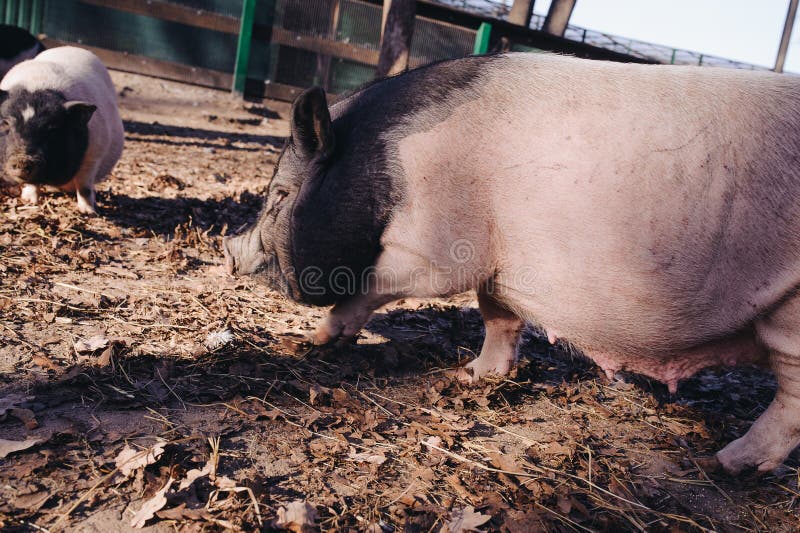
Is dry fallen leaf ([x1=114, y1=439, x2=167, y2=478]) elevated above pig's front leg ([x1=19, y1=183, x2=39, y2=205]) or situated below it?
below

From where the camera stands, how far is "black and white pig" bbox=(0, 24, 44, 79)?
8469 mm

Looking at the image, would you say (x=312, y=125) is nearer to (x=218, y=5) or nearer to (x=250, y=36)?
(x=250, y=36)

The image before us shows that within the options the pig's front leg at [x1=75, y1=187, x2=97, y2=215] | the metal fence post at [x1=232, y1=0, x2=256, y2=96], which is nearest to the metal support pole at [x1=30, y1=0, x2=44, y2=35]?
the metal fence post at [x1=232, y1=0, x2=256, y2=96]

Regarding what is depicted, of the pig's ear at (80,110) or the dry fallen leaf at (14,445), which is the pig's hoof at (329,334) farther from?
the pig's ear at (80,110)

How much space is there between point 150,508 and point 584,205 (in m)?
1.98

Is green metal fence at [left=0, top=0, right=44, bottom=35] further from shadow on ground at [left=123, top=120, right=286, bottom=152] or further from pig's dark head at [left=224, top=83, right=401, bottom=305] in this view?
pig's dark head at [left=224, top=83, right=401, bottom=305]

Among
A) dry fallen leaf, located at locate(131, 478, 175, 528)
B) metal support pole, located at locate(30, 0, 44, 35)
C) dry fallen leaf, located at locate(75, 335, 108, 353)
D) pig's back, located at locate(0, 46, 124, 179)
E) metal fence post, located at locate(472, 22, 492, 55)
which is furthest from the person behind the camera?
metal fence post, located at locate(472, 22, 492, 55)

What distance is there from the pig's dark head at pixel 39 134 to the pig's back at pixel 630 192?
3.59m

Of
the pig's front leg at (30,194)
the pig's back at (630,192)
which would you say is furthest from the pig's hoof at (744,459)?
the pig's front leg at (30,194)

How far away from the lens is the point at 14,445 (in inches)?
90.6

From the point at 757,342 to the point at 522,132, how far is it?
4.55ft

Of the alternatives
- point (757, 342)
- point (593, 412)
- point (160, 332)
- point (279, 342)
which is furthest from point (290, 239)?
point (757, 342)

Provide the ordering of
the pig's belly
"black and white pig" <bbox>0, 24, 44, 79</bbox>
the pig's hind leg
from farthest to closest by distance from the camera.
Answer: "black and white pig" <bbox>0, 24, 44, 79</bbox> → the pig's belly → the pig's hind leg

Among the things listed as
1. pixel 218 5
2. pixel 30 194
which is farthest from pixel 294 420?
pixel 218 5
